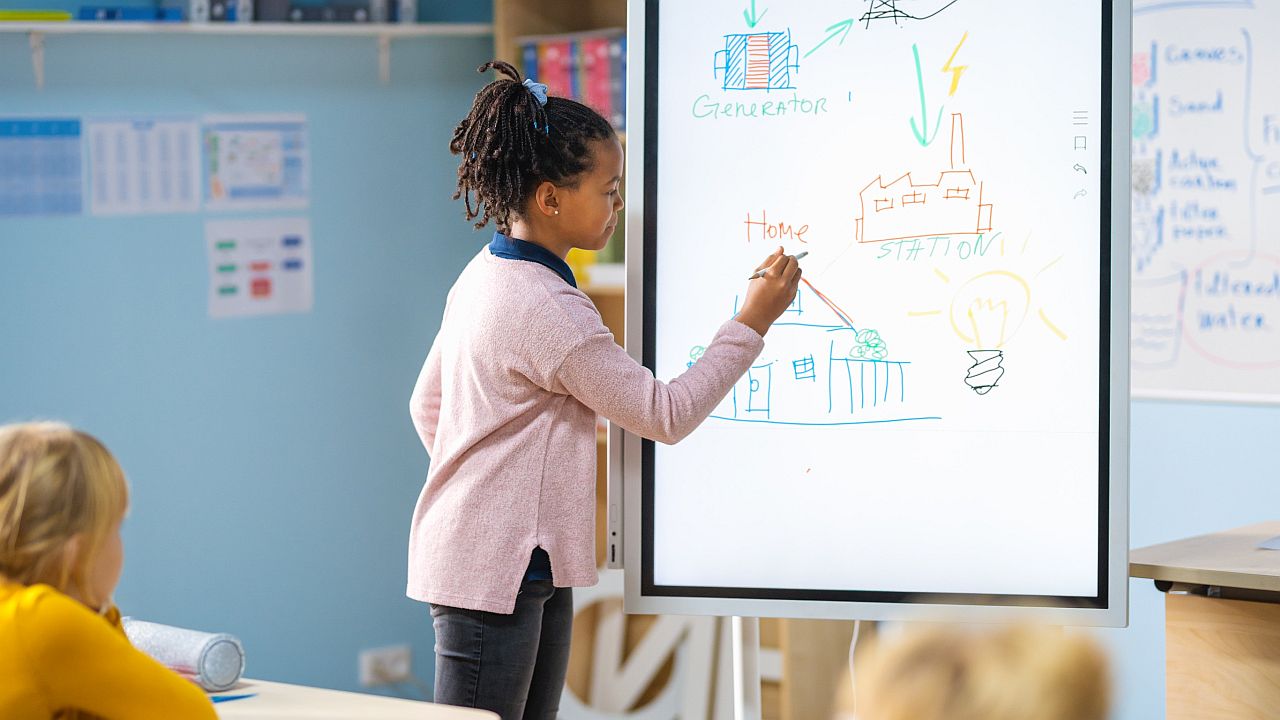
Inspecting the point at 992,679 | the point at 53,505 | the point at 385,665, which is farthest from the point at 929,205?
the point at 385,665

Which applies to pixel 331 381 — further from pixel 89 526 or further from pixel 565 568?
pixel 89 526

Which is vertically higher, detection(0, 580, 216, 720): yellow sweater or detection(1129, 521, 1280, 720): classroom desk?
detection(0, 580, 216, 720): yellow sweater

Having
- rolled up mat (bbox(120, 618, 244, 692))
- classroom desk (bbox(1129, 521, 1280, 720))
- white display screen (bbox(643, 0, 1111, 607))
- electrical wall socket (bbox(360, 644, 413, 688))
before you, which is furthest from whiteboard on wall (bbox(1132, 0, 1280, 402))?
rolled up mat (bbox(120, 618, 244, 692))

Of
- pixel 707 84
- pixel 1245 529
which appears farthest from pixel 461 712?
pixel 1245 529

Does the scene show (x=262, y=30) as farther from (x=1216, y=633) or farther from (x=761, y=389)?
(x=1216, y=633)

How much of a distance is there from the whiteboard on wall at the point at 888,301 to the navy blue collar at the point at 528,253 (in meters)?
0.16

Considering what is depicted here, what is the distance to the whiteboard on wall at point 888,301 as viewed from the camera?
1.81m

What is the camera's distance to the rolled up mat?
1.51 meters

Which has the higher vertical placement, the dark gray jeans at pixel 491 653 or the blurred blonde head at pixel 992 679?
the blurred blonde head at pixel 992 679

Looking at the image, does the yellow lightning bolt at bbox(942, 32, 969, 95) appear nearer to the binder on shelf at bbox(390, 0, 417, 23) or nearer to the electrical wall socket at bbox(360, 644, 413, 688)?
the binder on shelf at bbox(390, 0, 417, 23)

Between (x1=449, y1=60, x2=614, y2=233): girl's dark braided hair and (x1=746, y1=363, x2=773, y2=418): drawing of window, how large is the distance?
15.7 inches

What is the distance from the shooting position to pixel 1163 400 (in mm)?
2930

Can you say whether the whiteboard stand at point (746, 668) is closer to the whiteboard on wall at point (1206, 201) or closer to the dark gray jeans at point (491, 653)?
the dark gray jeans at point (491, 653)

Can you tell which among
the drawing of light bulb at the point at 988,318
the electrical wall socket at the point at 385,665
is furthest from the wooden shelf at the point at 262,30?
the drawing of light bulb at the point at 988,318
